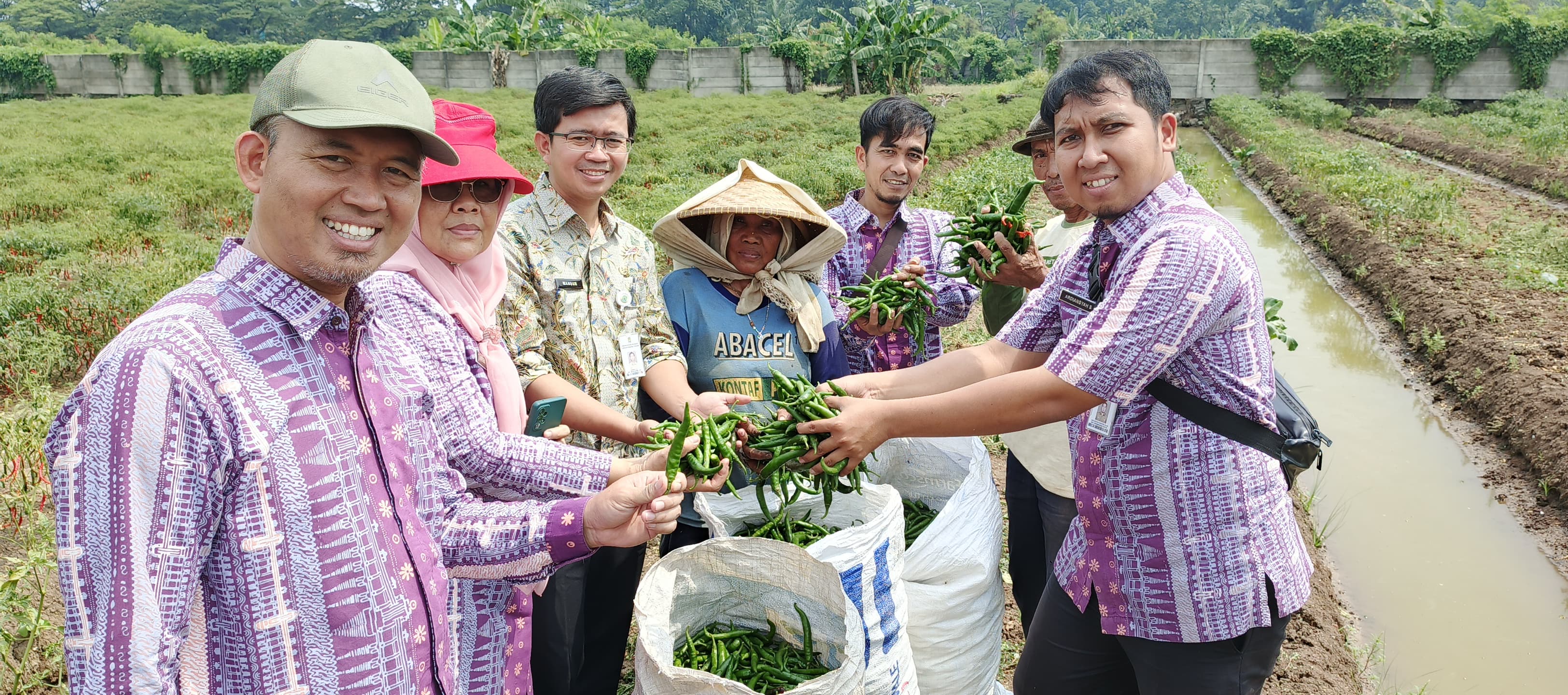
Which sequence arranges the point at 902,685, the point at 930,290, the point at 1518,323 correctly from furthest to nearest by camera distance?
the point at 1518,323, the point at 930,290, the point at 902,685

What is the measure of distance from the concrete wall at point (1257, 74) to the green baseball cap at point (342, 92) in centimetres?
3752

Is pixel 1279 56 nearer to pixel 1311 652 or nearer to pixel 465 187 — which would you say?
pixel 1311 652

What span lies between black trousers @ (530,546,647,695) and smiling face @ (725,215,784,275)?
1.15m

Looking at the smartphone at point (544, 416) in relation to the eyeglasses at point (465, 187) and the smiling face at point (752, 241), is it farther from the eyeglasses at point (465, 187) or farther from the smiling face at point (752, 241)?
the smiling face at point (752, 241)

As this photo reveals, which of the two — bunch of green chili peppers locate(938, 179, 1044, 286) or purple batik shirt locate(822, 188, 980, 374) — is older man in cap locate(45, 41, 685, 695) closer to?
bunch of green chili peppers locate(938, 179, 1044, 286)

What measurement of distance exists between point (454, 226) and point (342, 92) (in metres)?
1.17

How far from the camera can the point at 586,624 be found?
3324 mm

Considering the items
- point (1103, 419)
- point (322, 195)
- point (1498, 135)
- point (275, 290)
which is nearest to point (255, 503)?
point (275, 290)

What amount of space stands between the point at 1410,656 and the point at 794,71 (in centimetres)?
4019

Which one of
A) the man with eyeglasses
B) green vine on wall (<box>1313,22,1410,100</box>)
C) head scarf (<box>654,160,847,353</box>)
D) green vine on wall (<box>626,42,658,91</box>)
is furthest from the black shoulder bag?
green vine on wall (<box>626,42,658,91</box>)

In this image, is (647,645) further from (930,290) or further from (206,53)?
(206,53)

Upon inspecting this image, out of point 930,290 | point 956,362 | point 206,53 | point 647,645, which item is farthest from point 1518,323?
point 206,53

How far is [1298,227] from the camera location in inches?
591

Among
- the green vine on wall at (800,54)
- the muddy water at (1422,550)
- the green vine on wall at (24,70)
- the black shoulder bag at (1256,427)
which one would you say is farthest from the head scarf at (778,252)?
the green vine on wall at (24,70)
